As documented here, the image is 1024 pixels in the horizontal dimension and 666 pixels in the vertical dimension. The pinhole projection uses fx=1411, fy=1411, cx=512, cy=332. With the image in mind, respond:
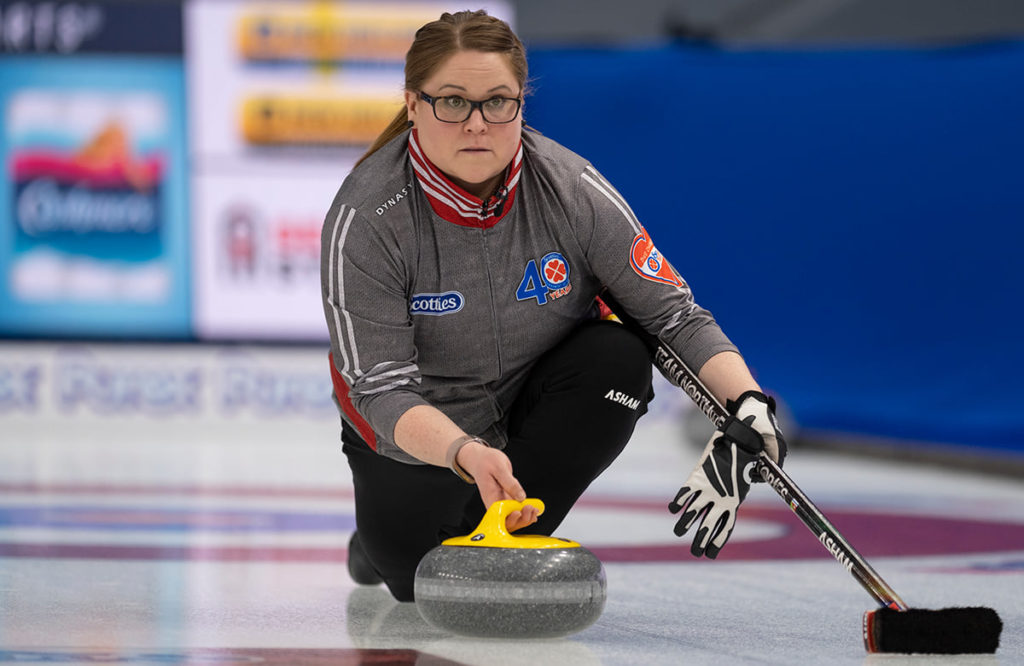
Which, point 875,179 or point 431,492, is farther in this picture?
point 875,179

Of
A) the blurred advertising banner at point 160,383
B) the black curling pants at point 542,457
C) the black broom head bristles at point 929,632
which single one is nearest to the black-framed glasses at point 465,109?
the black curling pants at point 542,457

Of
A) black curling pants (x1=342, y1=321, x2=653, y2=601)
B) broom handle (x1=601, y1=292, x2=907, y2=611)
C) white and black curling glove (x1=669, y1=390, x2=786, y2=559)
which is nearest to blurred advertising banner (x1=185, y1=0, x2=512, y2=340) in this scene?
black curling pants (x1=342, y1=321, x2=653, y2=601)

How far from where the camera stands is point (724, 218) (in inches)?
240

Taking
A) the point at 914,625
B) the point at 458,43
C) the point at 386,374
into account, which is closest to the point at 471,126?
the point at 458,43

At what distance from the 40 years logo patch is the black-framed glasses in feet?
0.76

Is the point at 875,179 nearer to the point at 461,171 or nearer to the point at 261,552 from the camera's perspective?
the point at 261,552

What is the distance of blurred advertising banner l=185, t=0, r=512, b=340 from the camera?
256 inches

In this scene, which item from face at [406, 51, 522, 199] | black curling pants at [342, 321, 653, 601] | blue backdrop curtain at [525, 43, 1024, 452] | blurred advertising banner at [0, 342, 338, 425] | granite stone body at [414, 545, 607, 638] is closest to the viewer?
granite stone body at [414, 545, 607, 638]

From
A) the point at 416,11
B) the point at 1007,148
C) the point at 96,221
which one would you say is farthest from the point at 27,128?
the point at 1007,148

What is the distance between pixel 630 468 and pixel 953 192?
162 centimetres

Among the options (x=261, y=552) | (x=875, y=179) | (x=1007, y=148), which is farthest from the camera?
(x=875, y=179)

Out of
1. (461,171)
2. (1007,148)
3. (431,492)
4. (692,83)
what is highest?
(692,83)

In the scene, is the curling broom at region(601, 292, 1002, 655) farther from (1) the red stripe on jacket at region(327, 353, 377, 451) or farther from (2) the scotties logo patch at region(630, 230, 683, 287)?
(1) the red stripe on jacket at region(327, 353, 377, 451)

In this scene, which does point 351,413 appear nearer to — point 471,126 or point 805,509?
point 471,126
